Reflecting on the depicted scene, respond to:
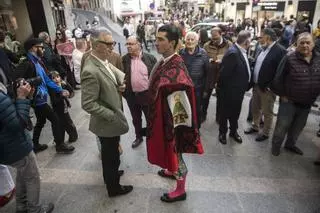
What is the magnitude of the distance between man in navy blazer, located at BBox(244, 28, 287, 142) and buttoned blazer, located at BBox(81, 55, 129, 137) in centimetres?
249

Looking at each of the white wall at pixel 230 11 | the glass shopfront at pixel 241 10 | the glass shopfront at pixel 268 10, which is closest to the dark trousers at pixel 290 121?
the glass shopfront at pixel 268 10

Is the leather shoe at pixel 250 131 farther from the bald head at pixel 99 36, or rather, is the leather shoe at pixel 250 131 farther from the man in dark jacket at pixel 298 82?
the bald head at pixel 99 36

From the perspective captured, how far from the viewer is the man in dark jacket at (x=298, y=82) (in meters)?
3.25

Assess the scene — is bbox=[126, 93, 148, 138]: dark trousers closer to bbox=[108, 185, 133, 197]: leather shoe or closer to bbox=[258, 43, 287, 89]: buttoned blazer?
bbox=[108, 185, 133, 197]: leather shoe

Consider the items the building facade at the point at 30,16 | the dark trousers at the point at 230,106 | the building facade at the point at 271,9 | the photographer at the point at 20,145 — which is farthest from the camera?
the building facade at the point at 271,9

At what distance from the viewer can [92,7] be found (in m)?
23.4

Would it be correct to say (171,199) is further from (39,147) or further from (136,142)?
(39,147)

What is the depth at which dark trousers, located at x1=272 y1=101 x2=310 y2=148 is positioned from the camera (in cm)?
355

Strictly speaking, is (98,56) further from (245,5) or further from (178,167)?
(245,5)

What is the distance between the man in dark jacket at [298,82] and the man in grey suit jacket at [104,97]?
233 cm

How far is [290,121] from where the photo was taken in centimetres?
364

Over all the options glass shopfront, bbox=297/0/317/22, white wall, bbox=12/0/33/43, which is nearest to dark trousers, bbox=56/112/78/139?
white wall, bbox=12/0/33/43

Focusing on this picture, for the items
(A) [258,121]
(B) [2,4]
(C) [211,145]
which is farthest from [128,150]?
(B) [2,4]

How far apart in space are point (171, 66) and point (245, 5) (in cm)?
2728
